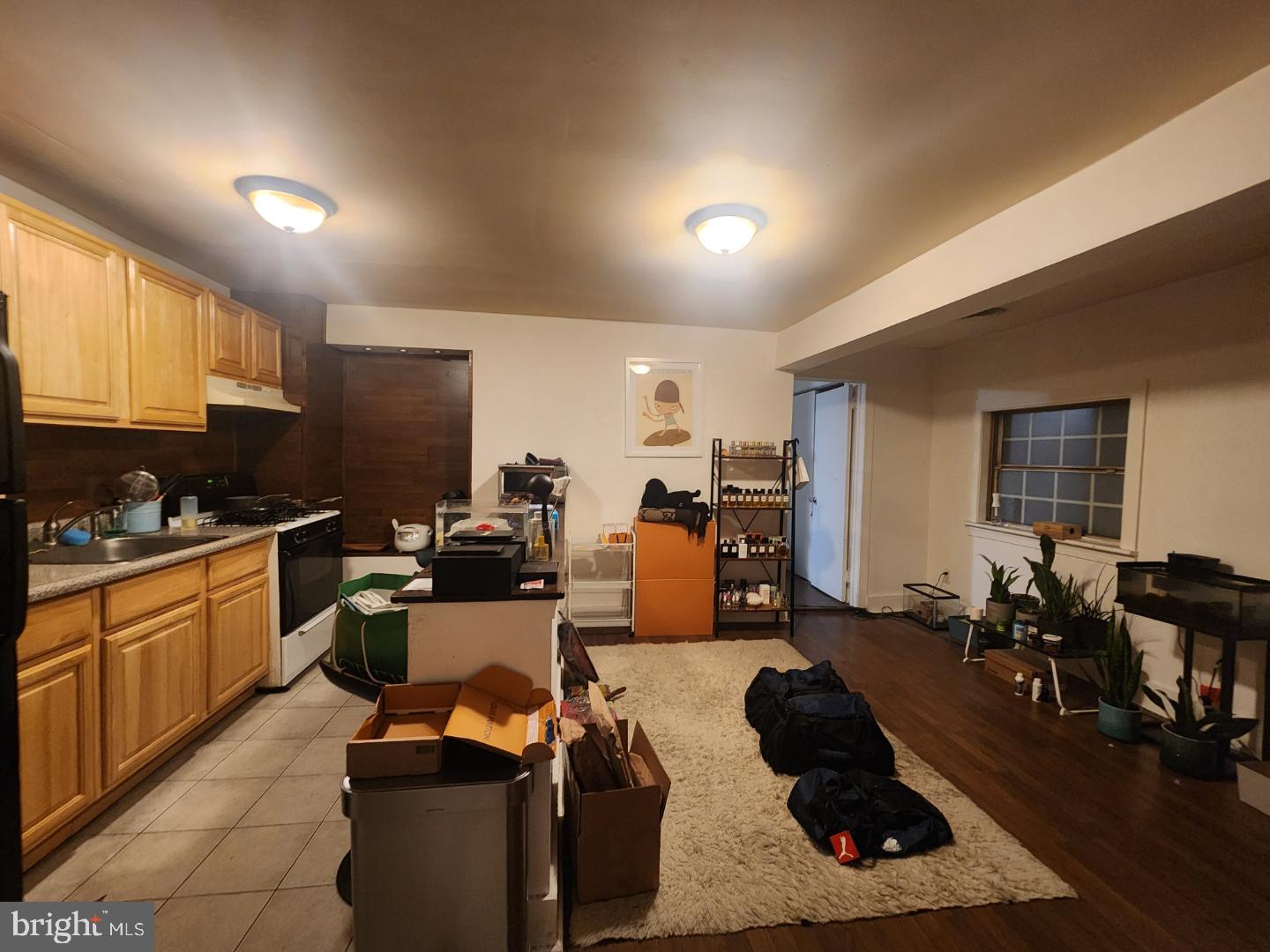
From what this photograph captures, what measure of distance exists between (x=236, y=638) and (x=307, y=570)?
1.94 ft

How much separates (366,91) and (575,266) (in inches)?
→ 55.5

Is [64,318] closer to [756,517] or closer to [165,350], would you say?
[165,350]

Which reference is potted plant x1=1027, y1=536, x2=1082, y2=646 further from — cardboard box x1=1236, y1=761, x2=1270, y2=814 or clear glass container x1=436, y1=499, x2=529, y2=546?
clear glass container x1=436, y1=499, x2=529, y2=546

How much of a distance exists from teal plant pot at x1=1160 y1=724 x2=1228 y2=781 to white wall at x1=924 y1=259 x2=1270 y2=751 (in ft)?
1.26

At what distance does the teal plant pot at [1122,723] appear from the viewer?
2.41 m

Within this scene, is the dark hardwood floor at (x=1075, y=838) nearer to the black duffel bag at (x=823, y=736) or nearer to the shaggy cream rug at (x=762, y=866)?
the shaggy cream rug at (x=762, y=866)

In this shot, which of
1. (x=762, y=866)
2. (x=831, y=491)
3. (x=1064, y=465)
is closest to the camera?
(x=762, y=866)

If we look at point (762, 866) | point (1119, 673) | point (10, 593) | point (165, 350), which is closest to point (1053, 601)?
point (1119, 673)

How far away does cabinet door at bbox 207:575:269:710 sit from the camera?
226 cm

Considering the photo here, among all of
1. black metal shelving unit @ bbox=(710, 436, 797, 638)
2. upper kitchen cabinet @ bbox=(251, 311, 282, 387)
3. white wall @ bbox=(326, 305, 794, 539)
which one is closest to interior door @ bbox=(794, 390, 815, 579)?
black metal shelving unit @ bbox=(710, 436, 797, 638)

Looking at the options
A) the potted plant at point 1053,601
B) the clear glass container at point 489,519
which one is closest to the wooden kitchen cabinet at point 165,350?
the clear glass container at point 489,519

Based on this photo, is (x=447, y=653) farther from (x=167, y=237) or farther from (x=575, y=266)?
(x=167, y=237)

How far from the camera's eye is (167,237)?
8.20 ft

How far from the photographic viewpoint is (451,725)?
1195 mm
